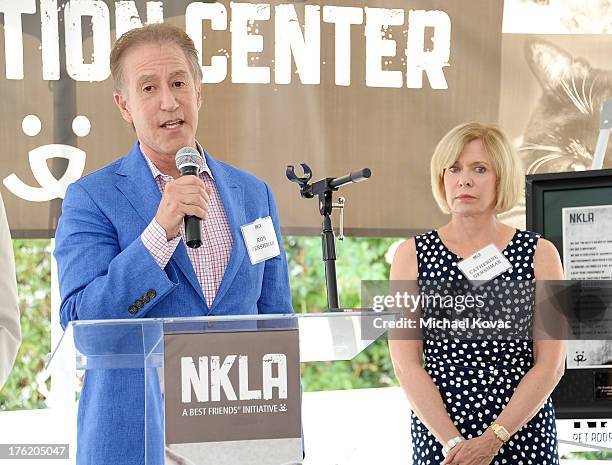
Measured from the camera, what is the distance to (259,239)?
6.30ft

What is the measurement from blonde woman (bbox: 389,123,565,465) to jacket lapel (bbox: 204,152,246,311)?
501 millimetres

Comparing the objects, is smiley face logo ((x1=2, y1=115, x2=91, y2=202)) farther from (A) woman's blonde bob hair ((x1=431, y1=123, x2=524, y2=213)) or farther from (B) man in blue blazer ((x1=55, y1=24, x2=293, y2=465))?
(A) woman's blonde bob hair ((x1=431, y1=123, x2=524, y2=213))

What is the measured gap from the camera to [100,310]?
5.24 feet

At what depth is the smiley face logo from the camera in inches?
123

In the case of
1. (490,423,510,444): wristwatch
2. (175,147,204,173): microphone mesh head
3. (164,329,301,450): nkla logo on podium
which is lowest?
(490,423,510,444): wristwatch

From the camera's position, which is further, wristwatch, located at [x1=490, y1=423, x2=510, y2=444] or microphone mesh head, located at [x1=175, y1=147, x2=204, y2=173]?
wristwatch, located at [x1=490, y1=423, x2=510, y2=444]

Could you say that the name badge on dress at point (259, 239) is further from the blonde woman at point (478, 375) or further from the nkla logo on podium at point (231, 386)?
the nkla logo on podium at point (231, 386)

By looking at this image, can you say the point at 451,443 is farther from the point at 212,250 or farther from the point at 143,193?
the point at 143,193

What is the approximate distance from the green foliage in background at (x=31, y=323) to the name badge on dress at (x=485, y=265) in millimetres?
1812

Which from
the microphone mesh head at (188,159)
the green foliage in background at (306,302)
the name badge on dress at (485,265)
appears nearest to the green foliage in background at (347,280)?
the green foliage in background at (306,302)

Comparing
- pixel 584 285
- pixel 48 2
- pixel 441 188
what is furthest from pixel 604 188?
pixel 48 2

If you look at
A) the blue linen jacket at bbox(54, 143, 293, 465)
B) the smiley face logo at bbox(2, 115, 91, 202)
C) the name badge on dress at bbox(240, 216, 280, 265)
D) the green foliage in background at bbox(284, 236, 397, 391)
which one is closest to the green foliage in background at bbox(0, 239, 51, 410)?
the smiley face logo at bbox(2, 115, 91, 202)

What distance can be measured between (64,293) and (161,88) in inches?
22.0

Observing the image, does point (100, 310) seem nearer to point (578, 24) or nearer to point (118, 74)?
point (118, 74)
